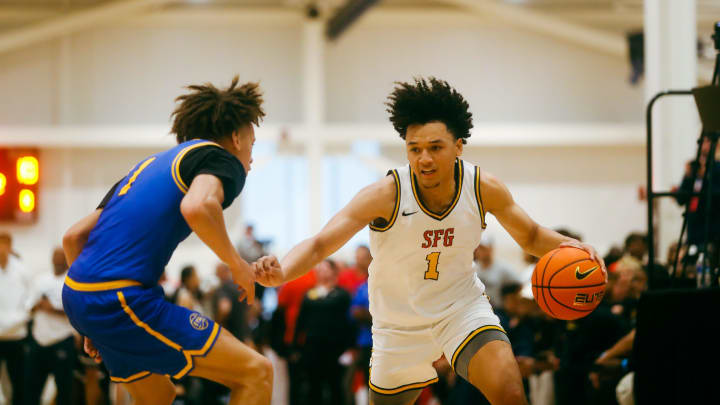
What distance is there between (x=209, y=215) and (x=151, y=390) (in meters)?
1.12

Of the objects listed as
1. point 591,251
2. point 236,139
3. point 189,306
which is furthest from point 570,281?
point 189,306

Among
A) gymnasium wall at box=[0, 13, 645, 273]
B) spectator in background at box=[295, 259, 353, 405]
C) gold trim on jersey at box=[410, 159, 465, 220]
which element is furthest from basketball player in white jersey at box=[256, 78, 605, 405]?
gymnasium wall at box=[0, 13, 645, 273]

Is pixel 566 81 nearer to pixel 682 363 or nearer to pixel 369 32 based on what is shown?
pixel 369 32

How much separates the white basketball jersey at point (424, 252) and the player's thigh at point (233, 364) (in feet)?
4.13

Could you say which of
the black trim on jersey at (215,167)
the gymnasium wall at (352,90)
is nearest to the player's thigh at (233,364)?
the black trim on jersey at (215,167)

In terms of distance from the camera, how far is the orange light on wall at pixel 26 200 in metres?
13.1

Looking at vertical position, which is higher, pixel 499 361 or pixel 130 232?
pixel 130 232

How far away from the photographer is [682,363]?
5168mm

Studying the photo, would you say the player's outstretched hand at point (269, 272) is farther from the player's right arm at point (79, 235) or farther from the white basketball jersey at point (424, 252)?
the player's right arm at point (79, 235)

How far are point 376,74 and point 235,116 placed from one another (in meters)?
14.5

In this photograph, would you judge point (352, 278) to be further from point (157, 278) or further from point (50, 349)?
point (157, 278)

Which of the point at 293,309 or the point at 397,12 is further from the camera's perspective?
the point at 397,12

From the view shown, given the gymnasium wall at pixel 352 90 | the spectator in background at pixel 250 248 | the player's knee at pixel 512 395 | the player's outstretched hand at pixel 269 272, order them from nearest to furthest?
the player's knee at pixel 512 395 < the player's outstretched hand at pixel 269 272 < the spectator in background at pixel 250 248 < the gymnasium wall at pixel 352 90

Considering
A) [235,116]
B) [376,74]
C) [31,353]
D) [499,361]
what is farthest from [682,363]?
[376,74]
